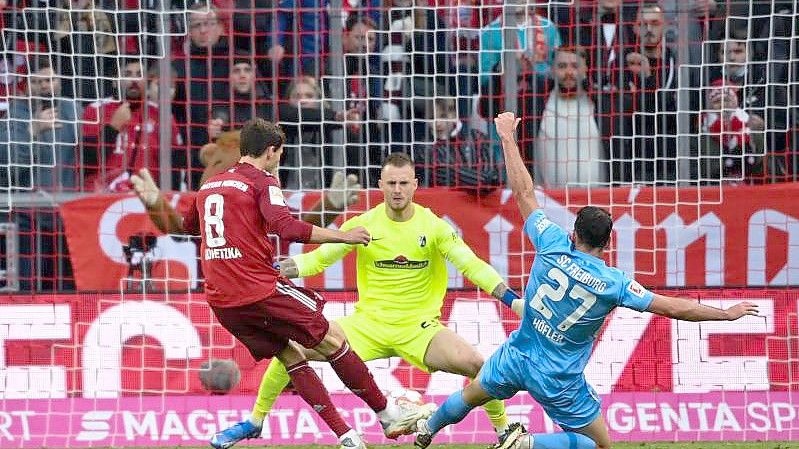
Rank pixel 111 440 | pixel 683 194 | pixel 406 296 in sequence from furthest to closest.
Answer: pixel 683 194 < pixel 111 440 < pixel 406 296

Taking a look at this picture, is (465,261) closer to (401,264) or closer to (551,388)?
(401,264)

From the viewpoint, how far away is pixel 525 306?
8516 mm

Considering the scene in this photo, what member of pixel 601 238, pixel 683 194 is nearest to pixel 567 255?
pixel 601 238

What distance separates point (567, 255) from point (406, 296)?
204cm

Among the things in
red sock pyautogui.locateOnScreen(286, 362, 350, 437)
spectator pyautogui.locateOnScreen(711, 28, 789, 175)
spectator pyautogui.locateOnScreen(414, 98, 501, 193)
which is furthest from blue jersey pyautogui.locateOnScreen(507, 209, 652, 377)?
spectator pyautogui.locateOnScreen(711, 28, 789, 175)

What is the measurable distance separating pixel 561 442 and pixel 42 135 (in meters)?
5.88

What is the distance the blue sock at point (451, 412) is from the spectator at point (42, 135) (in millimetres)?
4706

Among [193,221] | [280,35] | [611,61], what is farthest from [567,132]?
[193,221]

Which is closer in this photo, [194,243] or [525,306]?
[525,306]

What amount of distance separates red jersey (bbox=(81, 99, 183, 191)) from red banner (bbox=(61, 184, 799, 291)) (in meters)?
0.34

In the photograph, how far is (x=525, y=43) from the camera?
489 inches

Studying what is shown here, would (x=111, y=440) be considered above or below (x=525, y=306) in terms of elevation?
below

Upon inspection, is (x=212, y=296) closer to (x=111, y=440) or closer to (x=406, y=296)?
(x=406, y=296)

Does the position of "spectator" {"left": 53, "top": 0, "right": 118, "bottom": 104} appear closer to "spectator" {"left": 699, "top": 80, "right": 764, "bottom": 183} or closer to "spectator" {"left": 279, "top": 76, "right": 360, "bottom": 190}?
"spectator" {"left": 279, "top": 76, "right": 360, "bottom": 190}
